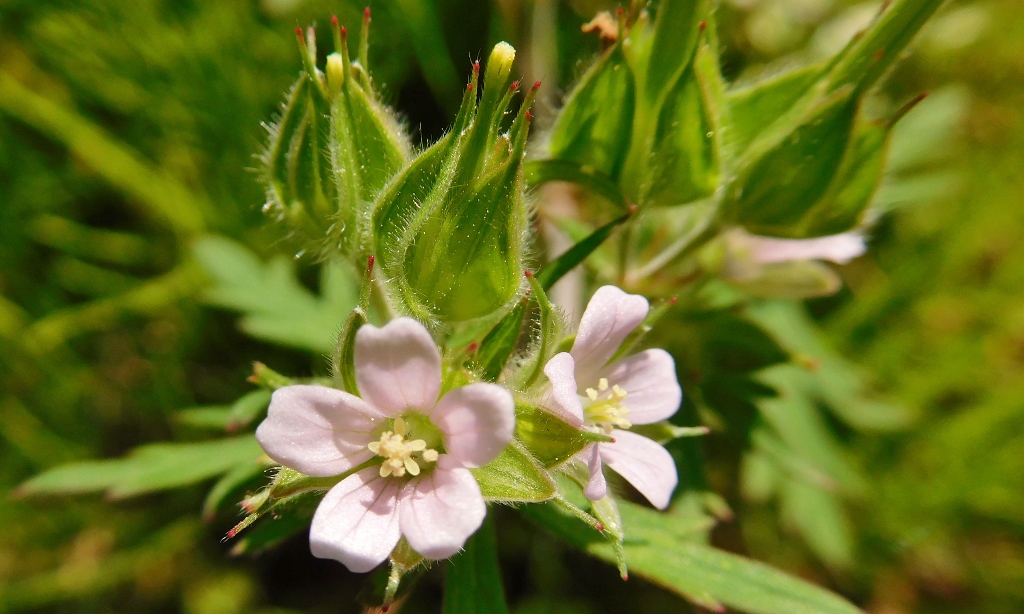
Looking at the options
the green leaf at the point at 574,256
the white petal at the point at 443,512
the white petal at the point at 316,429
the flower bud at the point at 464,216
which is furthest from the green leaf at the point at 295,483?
the green leaf at the point at 574,256

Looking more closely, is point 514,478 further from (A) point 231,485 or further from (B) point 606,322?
(A) point 231,485

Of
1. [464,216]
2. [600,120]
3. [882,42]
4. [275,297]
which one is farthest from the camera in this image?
[275,297]

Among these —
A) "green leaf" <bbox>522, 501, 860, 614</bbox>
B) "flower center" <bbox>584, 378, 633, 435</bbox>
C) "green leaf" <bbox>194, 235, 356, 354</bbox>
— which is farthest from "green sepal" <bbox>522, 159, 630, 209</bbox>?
"green leaf" <bbox>194, 235, 356, 354</bbox>

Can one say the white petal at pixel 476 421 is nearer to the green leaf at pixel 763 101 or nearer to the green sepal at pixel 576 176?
the green sepal at pixel 576 176

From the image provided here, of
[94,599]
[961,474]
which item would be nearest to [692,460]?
[961,474]

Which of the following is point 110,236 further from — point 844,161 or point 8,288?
point 844,161

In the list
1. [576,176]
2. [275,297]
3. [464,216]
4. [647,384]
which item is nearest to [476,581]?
[647,384]
